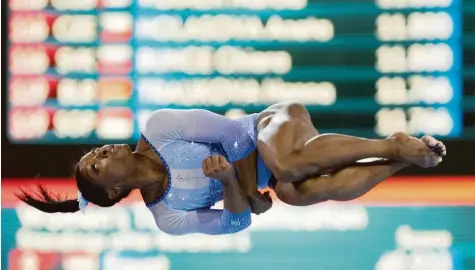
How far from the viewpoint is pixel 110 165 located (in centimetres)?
324

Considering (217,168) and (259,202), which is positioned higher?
(217,168)

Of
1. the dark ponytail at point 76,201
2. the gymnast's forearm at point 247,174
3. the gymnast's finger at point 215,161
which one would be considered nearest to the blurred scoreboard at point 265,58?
the dark ponytail at point 76,201

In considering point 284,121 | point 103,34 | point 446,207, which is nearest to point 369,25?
point 446,207

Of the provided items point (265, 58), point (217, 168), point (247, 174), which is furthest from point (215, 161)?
point (265, 58)

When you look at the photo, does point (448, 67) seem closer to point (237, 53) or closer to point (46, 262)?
point (237, 53)

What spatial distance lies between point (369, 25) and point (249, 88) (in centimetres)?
114

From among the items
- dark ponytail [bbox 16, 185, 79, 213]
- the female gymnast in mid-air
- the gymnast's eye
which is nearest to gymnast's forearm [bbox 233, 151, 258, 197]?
the female gymnast in mid-air

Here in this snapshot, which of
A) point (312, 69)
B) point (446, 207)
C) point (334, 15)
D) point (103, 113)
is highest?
point (334, 15)

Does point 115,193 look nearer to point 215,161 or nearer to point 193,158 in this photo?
point 193,158

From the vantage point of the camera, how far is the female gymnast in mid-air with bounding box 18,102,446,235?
10.3 ft

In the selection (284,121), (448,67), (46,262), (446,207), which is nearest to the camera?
(284,121)

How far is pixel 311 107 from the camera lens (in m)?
6.48

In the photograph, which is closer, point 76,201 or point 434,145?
point 434,145

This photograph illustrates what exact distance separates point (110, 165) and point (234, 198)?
0.55m
